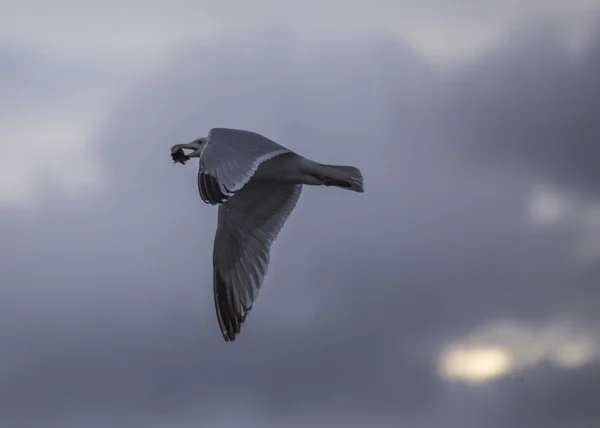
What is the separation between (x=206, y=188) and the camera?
459 inches

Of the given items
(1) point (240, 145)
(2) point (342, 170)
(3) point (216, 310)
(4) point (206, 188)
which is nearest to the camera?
(4) point (206, 188)

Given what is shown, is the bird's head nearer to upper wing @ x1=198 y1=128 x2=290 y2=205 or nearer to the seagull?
the seagull

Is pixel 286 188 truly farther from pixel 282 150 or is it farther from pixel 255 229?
pixel 282 150

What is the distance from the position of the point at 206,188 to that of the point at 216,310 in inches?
131

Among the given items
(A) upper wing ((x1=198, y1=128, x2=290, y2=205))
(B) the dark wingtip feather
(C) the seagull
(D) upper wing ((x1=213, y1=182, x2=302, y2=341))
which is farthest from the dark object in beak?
(B) the dark wingtip feather

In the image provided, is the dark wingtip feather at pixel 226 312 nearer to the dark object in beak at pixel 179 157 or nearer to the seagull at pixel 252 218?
the seagull at pixel 252 218

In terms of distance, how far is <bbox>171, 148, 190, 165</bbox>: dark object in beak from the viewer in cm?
1422

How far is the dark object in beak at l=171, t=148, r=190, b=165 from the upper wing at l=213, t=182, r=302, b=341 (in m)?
0.83

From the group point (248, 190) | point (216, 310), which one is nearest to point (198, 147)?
point (248, 190)

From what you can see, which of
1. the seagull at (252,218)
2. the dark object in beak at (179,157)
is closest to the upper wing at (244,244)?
the seagull at (252,218)

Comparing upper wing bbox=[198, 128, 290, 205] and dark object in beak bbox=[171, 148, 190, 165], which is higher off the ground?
dark object in beak bbox=[171, 148, 190, 165]

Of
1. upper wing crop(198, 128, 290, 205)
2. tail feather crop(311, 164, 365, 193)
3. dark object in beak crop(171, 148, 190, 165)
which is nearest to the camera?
upper wing crop(198, 128, 290, 205)

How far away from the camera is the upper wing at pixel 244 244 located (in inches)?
579

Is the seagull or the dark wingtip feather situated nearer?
the seagull
